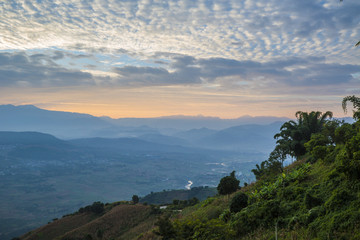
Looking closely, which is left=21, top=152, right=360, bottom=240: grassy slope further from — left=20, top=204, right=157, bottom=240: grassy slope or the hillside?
the hillside

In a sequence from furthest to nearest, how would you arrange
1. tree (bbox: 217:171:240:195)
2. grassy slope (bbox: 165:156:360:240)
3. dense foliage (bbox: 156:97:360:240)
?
1. tree (bbox: 217:171:240:195)
2. dense foliage (bbox: 156:97:360:240)
3. grassy slope (bbox: 165:156:360:240)

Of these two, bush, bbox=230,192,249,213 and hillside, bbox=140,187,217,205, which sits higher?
bush, bbox=230,192,249,213

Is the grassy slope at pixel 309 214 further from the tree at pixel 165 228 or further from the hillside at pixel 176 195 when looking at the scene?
the hillside at pixel 176 195

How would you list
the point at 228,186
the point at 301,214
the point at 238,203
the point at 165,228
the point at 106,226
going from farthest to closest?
the point at 106,226, the point at 228,186, the point at 238,203, the point at 165,228, the point at 301,214

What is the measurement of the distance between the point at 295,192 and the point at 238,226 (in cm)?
352

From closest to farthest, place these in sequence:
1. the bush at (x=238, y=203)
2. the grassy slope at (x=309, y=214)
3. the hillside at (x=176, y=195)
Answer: the grassy slope at (x=309, y=214) → the bush at (x=238, y=203) → the hillside at (x=176, y=195)

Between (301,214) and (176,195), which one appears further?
(176,195)

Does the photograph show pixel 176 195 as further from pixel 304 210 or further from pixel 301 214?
pixel 301 214

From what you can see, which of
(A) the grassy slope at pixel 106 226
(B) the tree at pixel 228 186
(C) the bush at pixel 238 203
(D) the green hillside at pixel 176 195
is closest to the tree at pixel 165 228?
(C) the bush at pixel 238 203

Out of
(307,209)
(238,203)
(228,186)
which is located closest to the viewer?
(307,209)

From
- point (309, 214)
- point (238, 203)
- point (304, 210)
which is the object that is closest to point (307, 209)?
point (304, 210)

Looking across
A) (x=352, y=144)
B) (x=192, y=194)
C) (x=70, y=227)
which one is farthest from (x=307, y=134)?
(x=192, y=194)

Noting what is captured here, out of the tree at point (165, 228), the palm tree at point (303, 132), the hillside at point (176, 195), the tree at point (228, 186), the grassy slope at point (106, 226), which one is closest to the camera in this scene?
the tree at point (165, 228)

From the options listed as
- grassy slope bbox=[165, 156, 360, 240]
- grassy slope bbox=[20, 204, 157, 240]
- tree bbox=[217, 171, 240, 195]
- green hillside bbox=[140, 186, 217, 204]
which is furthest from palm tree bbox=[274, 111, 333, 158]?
green hillside bbox=[140, 186, 217, 204]
